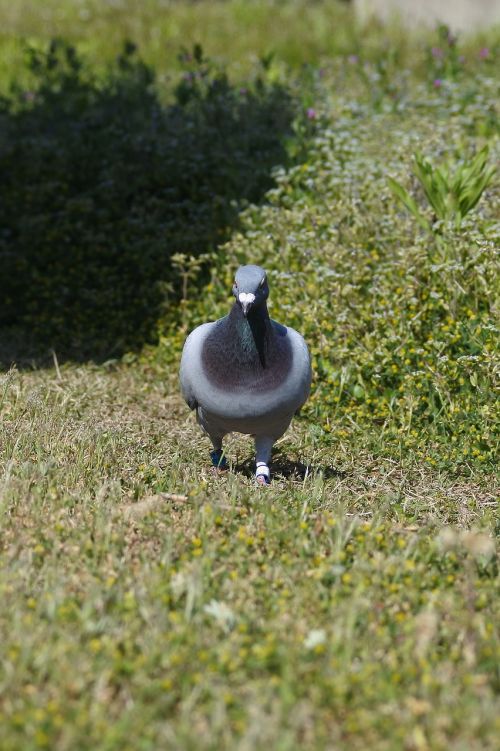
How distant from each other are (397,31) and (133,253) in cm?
566

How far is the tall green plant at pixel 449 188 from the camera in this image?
6098 mm

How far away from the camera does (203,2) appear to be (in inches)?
544

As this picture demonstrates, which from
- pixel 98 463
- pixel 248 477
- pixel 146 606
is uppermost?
pixel 146 606

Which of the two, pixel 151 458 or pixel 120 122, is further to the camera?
pixel 120 122

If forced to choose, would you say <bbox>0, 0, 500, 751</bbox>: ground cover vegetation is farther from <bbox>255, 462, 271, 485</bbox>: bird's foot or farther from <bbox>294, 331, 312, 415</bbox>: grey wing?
<bbox>294, 331, 312, 415</bbox>: grey wing

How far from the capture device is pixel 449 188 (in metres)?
6.14

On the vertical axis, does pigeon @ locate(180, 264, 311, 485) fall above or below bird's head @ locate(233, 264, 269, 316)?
below

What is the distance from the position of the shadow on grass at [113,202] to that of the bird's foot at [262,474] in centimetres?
240

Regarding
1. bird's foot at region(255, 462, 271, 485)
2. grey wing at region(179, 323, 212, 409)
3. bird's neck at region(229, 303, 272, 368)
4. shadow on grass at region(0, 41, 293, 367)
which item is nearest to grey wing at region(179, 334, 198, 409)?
grey wing at region(179, 323, 212, 409)

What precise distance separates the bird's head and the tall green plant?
236 centimetres

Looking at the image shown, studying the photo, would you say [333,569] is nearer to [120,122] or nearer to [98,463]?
[98,463]

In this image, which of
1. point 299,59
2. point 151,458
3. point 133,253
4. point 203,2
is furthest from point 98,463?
point 203,2

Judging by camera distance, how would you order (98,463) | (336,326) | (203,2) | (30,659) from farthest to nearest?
(203,2), (336,326), (98,463), (30,659)

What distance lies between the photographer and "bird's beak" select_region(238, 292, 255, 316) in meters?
3.92
